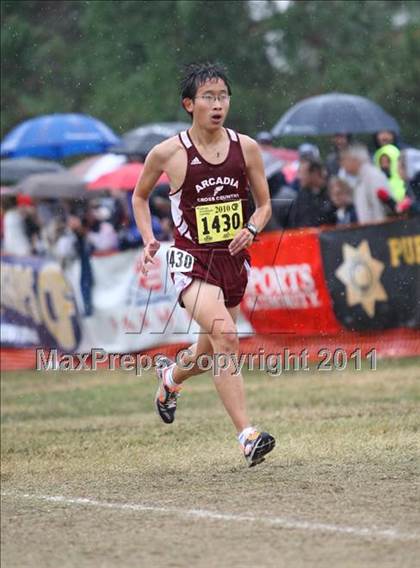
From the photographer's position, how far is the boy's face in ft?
23.9

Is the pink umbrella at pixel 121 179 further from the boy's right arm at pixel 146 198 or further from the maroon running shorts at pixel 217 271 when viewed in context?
the maroon running shorts at pixel 217 271

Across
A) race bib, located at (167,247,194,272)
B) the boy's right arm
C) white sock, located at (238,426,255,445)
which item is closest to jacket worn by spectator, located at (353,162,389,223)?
the boy's right arm

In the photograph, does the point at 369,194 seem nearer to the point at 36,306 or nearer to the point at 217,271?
the point at 36,306

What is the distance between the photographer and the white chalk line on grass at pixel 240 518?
5.56 m

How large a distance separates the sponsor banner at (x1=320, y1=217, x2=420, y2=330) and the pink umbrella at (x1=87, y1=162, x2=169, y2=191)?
311 cm

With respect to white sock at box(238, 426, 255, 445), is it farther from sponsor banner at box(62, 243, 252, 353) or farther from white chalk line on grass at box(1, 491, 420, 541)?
sponsor banner at box(62, 243, 252, 353)

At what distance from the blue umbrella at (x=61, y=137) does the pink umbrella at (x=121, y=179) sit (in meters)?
1.57

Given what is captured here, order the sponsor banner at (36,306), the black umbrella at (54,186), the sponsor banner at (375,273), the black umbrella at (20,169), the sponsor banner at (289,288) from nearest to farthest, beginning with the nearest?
A: the sponsor banner at (375,273) < the sponsor banner at (289,288) < the sponsor banner at (36,306) < the black umbrella at (54,186) < the black umbrella at (20,169)

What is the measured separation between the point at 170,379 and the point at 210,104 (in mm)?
1861

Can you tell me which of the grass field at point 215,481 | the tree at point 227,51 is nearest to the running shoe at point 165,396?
the grass field at point 215,481

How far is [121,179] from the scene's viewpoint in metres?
16.1

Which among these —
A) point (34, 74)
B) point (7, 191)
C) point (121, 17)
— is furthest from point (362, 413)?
point (34, 74)

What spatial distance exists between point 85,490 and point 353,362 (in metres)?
6.96

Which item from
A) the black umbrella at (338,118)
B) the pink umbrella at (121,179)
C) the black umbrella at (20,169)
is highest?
the black umbrella at (338,118)
